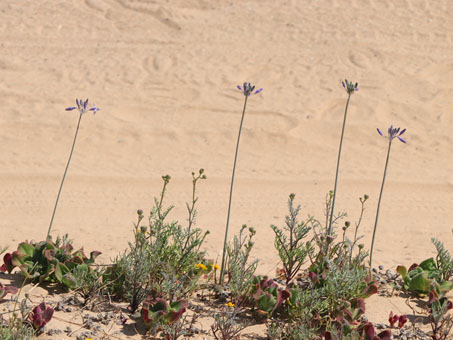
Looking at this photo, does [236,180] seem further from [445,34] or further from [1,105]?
[445,34]

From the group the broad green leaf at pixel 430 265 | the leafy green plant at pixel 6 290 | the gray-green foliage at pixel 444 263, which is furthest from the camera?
the broad green leaf at pixel 430 265

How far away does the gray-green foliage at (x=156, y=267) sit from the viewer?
13.8 ft

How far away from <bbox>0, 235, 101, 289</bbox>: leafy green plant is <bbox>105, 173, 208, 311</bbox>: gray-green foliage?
24 cm

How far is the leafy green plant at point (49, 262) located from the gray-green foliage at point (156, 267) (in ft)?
0.80

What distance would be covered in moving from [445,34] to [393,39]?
113 centimetres

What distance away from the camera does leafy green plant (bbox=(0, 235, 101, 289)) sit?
4449mm

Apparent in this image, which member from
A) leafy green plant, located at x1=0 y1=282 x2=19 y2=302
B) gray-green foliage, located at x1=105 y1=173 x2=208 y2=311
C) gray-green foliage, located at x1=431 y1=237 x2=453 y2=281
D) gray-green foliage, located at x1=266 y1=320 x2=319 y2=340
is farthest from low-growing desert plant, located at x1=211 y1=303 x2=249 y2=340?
gray-green foliage, located at x1=431 y1=237 x2=453 y2=281

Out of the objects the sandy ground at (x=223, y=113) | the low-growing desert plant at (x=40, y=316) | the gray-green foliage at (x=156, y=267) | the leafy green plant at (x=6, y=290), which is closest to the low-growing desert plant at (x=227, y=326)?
the gray-green foliage at (x=156, y=267)

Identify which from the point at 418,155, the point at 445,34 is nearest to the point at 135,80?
the point at 418,155

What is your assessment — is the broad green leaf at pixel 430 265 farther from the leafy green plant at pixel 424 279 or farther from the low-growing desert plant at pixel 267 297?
the low-growing desert plant at pixel 267 297

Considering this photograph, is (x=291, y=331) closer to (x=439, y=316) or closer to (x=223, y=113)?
(x=439, y=316)

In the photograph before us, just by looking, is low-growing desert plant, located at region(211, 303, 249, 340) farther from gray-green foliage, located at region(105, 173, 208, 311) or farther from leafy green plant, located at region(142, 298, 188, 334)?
gray-green foliage, located at region(105, 173, 208, 311)

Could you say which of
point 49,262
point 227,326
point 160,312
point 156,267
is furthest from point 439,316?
point 49,262

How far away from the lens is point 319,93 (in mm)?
11281
